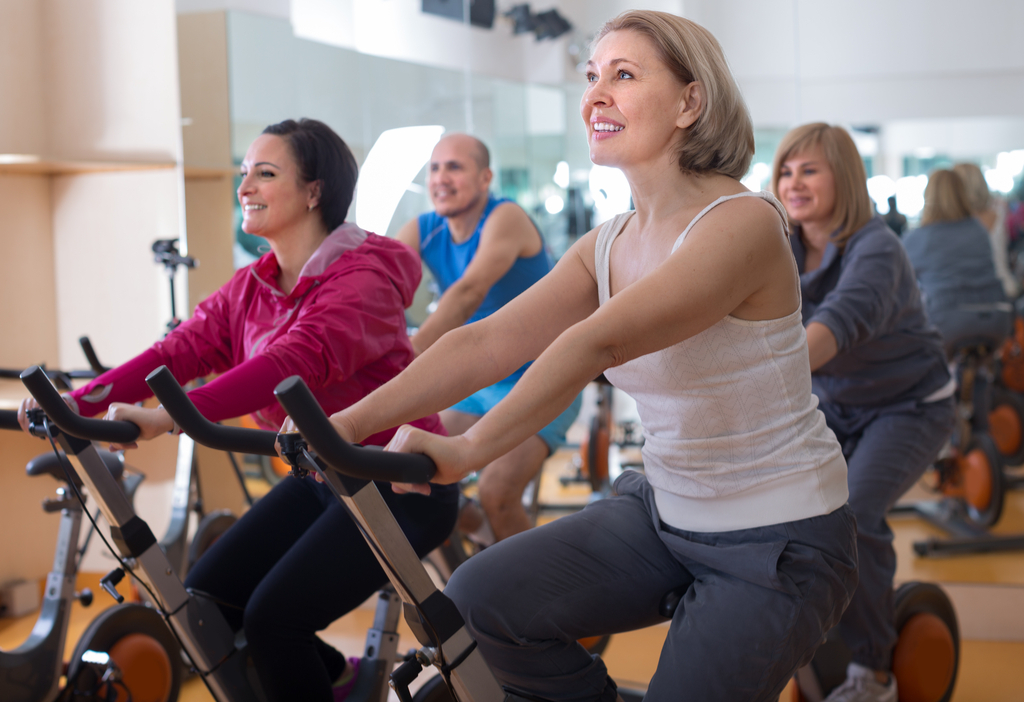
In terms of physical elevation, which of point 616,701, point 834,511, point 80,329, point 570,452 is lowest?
point 570,452

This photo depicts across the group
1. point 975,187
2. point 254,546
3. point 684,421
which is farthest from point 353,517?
point 975,187

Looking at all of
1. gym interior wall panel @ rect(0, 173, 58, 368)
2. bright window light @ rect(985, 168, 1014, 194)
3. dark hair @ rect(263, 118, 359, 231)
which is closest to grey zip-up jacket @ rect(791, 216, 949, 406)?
dark hair @ rect(263, 118, 359, 231)

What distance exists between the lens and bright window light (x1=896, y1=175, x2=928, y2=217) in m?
4.84

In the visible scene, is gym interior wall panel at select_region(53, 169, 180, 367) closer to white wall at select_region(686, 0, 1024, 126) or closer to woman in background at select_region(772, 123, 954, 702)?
woman in background at select_region(772, 123, 954, 702)

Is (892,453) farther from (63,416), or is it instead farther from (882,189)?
(882,189)

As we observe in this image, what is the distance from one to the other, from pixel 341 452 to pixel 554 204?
13.9ft

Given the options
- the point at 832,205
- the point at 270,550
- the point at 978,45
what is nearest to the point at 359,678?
the point at 270,550

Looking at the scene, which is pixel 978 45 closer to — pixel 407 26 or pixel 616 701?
pixel 407 26

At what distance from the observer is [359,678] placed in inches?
69.0

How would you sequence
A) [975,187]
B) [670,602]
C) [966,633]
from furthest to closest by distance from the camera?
[975,187], [966,633], [670,602]

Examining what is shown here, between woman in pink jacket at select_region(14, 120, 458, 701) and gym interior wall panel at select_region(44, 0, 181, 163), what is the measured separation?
5.77 feet

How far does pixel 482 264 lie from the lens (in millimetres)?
2484

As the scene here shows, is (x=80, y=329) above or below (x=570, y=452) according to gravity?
above

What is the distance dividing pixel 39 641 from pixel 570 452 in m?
3.77
